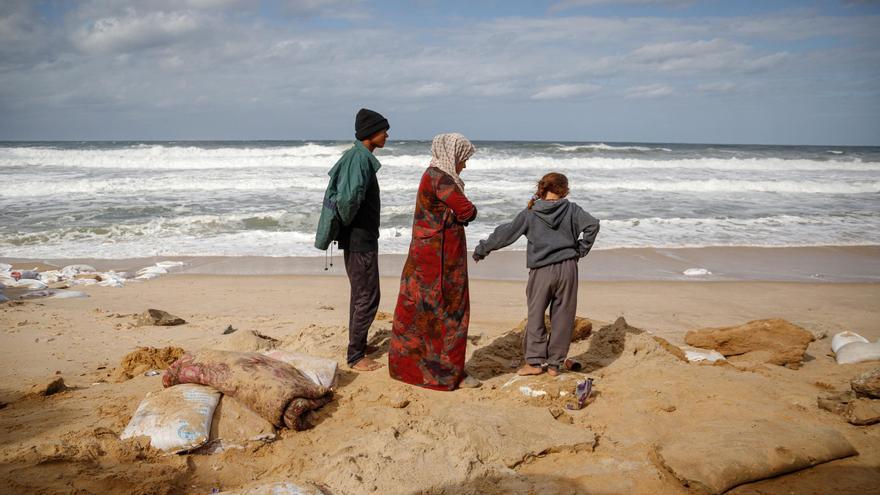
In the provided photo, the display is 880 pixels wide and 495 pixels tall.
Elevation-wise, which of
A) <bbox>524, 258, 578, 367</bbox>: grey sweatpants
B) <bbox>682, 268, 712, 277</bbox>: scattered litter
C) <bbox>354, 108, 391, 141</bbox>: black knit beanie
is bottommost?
<bbox>682, 268, 712, 277</bbox>: scattered litter

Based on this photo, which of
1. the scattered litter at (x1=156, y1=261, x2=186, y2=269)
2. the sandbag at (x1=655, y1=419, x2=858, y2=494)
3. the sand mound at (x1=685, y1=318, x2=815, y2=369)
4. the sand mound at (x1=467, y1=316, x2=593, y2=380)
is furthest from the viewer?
the scattered litter at (x1=156, y1=261, x2=186, y2=269)

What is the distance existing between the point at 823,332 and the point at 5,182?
23.1 metres

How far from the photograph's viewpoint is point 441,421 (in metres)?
3.67

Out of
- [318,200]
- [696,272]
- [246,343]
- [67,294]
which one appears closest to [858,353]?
[696,272]

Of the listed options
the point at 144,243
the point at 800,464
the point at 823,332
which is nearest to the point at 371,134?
the point at 800,464

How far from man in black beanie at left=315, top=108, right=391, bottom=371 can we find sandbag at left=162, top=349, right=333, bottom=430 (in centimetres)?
79

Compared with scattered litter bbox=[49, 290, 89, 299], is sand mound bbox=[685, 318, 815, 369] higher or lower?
higher

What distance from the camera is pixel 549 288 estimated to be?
426 centimetres

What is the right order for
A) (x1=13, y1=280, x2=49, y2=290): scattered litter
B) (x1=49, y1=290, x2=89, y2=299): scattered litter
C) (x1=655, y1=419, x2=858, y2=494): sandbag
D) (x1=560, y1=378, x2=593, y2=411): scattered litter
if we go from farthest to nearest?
(x1=13, y1=280, x2=49, y2=290): scattered litter, (x1=49, y1=290, x2=89, y2=299): scattered litter, (x1=560, y1=378, x2=593, y2=411): scattered litter, (x1=655, y1=419, x2=858, y2=494): sandbag

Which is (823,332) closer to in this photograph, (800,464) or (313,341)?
(800,464)

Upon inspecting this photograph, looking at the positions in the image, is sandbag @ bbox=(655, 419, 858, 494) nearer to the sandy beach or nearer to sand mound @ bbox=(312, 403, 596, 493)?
the sandy beach

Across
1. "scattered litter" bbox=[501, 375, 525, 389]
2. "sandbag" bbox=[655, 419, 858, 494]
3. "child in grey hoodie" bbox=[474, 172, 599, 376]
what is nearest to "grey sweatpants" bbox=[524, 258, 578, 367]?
"child in grey hoodie" bbox=[474, 172, 599, 376]

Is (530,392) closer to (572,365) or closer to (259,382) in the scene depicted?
(572,365)

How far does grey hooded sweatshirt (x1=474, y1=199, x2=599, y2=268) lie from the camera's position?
4.18 meters
